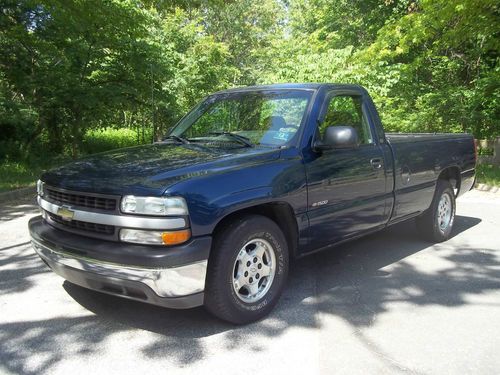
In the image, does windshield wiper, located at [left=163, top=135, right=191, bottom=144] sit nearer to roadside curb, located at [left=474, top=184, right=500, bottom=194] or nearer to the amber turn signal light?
the amber turn signal light

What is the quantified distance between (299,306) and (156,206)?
157 cm

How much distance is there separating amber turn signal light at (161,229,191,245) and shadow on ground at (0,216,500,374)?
0.75 m

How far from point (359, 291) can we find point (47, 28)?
12.0 meters

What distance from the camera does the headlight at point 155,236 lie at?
323 centimetres

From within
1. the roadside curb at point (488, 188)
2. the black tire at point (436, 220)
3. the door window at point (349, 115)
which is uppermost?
the door window at point (349, 115)

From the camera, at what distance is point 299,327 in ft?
12.1

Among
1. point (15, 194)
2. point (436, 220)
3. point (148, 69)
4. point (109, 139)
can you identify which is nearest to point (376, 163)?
point (436, 220)

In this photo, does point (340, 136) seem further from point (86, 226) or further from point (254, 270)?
point (86, 226)

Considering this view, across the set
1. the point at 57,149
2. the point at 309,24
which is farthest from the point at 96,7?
the point at 309,24

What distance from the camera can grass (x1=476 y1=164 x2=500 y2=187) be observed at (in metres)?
10.6

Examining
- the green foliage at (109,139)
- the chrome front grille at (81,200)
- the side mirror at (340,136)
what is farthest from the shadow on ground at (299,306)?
the green foliage at (109,139)

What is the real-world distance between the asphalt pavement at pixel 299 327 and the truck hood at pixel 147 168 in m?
1.06

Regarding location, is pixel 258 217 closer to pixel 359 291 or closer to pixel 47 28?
pixel 359 291

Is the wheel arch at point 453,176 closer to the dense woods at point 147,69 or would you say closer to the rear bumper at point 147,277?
the rear bumper at point 147,277
